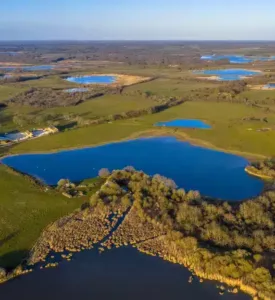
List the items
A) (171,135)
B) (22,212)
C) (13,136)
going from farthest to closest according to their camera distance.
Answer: (13,136)
(171,135)
(22,212)

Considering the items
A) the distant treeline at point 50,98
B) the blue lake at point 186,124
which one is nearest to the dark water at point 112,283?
the blue lake at point 186,124

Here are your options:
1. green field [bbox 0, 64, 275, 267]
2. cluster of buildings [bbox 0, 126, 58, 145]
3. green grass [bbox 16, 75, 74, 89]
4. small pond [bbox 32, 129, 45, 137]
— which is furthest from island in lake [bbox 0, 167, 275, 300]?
green grass [bbox 16, 75, 74, 89]

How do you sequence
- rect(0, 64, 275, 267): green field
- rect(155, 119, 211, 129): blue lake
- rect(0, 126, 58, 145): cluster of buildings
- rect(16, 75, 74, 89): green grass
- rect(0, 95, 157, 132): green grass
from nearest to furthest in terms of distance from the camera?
rect(0, 64, 275, 267): green field → rect(0, 126, 58, 145): cluster of buildings → rect(155, 119, 211, 129): blue lake → rect(0, 95, 157, 132): green grass → rect(16, 75, 74, 89): green grass

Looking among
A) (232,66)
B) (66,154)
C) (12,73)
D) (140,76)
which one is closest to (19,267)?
(66,154)

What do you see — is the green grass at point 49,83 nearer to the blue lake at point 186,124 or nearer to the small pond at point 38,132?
the small pond at point 38,132

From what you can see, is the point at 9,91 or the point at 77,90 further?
the point at 77,90

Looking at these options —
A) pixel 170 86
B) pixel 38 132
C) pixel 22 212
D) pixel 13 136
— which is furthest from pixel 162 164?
pixel 170 86

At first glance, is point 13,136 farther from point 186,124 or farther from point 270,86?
point 270,86

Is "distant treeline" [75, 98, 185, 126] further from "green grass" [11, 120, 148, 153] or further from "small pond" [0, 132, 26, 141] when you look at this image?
"small pond" [0, 132, 26, 141]
